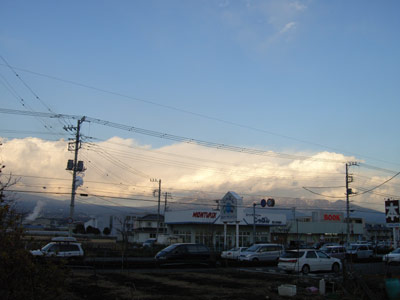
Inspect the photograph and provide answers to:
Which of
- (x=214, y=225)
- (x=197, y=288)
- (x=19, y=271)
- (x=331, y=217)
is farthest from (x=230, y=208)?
(x=331, y=217)

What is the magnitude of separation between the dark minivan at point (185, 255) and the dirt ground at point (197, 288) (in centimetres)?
829

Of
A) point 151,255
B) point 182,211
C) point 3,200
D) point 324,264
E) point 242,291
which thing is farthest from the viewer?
point 182,211

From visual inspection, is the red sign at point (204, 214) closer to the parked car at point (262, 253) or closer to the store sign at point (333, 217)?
the parked car at point (262, 253)

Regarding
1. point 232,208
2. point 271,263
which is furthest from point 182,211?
point 271,263

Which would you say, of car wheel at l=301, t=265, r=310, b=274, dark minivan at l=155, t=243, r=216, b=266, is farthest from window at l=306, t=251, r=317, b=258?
dark minivan at l=155, t=243, r=216, b=266

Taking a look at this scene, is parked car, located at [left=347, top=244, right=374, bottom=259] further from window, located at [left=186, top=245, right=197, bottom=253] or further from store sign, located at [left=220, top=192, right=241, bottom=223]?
window, located at [left=186, top=245, right=197, bottom=253]

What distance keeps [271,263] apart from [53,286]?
2418 centimetres

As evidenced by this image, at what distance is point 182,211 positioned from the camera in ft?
197

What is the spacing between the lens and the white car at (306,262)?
22.2 meters

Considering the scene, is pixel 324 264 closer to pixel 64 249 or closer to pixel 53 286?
pixel 64 249

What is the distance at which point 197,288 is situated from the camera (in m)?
15.3

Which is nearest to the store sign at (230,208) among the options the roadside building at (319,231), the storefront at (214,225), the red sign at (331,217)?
the storefront at (214,225)

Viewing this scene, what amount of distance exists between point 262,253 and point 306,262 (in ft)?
28.8

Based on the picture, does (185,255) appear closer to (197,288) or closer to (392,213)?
(197,288)
